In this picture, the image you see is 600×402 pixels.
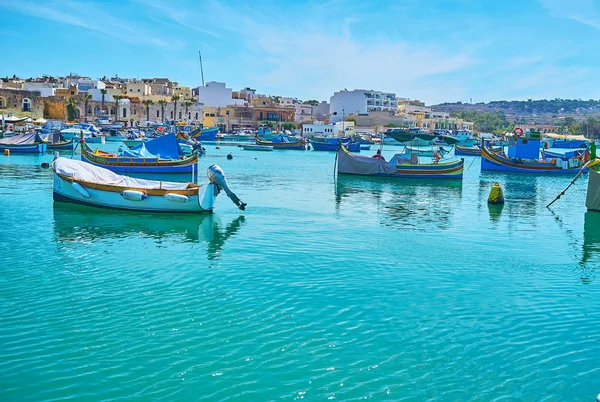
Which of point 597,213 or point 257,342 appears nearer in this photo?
point 257,342

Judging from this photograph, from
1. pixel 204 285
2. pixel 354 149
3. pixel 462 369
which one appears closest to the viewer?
pixel 462 369

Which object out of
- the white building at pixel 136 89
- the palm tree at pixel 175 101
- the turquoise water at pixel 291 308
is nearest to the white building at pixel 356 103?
the palm tree at pixel 175 101

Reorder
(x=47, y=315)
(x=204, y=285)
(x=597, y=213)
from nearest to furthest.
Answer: (x=47, y=315), (x=204, y=285), (x=597, y=213)

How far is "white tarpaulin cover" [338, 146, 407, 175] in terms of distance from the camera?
39491 mm

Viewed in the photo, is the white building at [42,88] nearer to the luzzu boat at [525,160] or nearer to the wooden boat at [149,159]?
the wooden boat at [149,159]

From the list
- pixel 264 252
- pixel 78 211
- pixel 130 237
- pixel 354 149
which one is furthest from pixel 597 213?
pixel 354 149

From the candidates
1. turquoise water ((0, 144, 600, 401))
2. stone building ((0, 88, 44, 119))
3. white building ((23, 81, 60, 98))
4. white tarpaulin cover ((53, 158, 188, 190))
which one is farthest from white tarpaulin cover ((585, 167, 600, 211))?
white building ((23, 81, 60, 98))

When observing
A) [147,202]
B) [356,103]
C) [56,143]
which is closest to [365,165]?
[147,202]

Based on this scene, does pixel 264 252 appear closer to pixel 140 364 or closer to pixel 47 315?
pixel 47 315

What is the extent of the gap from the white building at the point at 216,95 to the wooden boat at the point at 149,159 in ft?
276

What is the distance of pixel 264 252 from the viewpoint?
637 inches

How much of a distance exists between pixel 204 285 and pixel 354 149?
65.3 meters

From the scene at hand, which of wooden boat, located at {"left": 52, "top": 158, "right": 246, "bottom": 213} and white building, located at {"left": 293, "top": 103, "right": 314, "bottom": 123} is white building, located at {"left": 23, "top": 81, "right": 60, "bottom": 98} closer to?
white building, located at {"left": 293, "top": 103, "right": 314, "bottom": 123}

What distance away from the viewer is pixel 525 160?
47.8 metres
